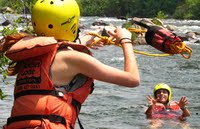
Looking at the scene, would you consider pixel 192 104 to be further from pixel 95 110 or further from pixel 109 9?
pixel 109 9

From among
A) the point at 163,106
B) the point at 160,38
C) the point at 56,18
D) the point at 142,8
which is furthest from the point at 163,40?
the point at 142,8

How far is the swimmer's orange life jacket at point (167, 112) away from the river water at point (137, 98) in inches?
8.4

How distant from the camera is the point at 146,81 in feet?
57.3

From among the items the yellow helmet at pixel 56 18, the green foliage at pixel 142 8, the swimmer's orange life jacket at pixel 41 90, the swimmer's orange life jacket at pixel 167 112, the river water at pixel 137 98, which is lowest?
the green foliage at pixel 142 8

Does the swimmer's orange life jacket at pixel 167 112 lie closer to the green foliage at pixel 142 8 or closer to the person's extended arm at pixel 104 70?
the person's extended arm at pixel 104 70

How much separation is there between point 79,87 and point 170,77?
1565cm

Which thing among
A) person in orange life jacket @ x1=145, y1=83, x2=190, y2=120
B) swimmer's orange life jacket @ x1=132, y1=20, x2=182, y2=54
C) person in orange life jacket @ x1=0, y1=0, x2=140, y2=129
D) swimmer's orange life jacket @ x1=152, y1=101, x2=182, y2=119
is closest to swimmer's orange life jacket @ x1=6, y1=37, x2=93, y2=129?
person in orange life jacket @ x1=0, y1=0, x2=140, y2=129

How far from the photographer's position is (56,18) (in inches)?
124

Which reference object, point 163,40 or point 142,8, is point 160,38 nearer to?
point 163,40

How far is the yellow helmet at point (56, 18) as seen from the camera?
10.3 ft

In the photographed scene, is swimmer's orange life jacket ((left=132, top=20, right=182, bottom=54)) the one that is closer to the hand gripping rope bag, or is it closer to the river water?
the hand gripping rope bag

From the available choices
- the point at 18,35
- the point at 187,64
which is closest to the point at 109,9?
the point at 187,64

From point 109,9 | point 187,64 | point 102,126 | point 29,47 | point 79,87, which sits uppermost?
point 29,47

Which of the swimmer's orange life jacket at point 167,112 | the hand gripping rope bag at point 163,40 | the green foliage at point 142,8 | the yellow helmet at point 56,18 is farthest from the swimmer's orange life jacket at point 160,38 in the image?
the green foliage at point 142,8
